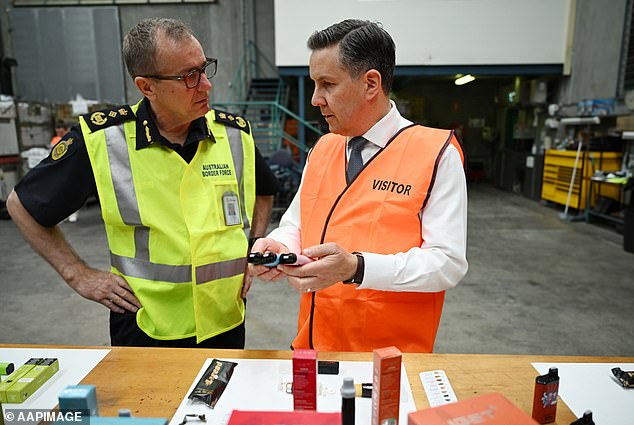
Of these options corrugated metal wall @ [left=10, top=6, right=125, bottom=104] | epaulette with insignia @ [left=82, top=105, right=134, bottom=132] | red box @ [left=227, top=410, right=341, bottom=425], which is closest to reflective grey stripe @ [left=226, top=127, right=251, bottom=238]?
epaulette with insignia @ [left=82, top=105, right=134, bottom=132]

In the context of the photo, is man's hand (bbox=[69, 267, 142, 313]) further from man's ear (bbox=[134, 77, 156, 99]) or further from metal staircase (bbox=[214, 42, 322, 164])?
metal staircase (bbox=[214, 42, 322, 164])

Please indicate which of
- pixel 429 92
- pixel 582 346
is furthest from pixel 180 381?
pixel 429 92

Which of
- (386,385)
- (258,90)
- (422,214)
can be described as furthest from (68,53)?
(386,385)

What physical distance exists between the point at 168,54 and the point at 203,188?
462 mm

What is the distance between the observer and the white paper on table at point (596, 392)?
1069 mm

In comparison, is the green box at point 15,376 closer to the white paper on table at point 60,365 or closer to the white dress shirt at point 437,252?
the white paper on table at point 60,365

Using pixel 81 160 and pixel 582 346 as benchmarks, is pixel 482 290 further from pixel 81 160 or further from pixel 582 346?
pixel 81 160

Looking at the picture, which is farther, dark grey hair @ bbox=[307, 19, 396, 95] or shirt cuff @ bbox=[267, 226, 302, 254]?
shirt cuff @ bbox=[267, 226, 302, 254]

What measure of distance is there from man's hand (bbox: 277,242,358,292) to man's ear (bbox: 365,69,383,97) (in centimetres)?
50

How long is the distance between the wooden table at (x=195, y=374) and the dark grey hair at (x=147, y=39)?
3.04ft

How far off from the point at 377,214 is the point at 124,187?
0.85 meters

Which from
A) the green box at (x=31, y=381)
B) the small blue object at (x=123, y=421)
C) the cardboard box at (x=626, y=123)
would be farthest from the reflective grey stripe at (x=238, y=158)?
the cardboard box at (x=626, y=123)

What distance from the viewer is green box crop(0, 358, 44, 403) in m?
1.10

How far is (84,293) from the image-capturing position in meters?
1.53
